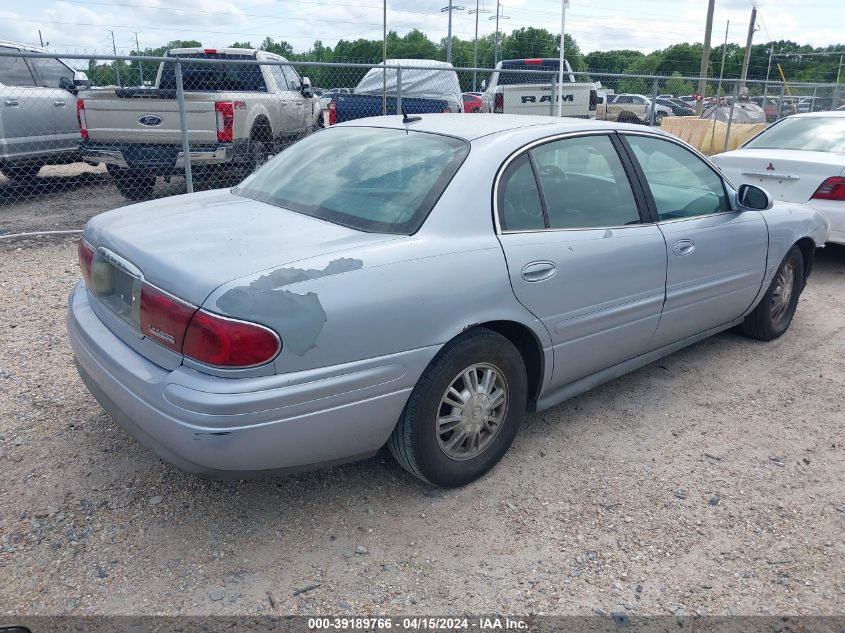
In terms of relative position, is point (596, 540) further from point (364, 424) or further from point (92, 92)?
point (92, 92)

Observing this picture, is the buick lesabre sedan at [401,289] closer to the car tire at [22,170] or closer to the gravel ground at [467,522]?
the gravel ground at [467,522]

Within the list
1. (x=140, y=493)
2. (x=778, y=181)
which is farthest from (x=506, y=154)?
(x=778, y=181)

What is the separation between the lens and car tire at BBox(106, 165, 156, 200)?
9055mm

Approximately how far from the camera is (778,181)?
6.77m

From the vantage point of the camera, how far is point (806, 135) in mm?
7418

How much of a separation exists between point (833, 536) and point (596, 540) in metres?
0.99

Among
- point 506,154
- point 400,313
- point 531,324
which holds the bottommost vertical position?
point 531,324

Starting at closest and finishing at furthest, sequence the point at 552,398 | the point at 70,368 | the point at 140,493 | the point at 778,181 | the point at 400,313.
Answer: the point at 400,313 → the point at 140,493 → the point at 552,398 → the point at 70,368 → the point at 778,181

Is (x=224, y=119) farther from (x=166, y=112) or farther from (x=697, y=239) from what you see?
(x=697, y=239)

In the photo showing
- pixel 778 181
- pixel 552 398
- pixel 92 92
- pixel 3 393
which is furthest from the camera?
pixel 92 92

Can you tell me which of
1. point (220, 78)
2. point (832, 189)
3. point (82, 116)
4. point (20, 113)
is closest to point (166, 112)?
point (82, 116)

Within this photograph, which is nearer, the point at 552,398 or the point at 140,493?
the point at 140,493

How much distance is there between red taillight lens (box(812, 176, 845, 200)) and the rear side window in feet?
30.4

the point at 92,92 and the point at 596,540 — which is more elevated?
the point at 92,92
